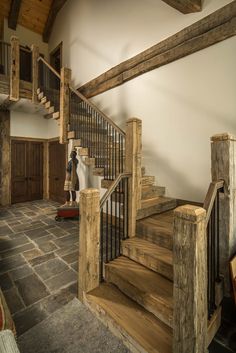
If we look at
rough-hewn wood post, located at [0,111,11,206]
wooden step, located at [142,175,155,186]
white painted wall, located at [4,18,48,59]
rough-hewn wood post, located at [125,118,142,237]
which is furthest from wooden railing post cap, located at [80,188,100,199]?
white painted wall, located at [4,18,48,59]

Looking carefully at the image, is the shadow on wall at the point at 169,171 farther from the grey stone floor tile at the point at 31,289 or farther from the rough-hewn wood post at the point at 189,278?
the grey stone floor tile at the point at 31,289

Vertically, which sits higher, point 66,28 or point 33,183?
point 66,28

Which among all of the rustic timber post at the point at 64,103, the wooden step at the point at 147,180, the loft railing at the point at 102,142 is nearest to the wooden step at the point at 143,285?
the wooden step at the point at 147,180

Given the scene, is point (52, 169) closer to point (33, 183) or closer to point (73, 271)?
point (33, 183)

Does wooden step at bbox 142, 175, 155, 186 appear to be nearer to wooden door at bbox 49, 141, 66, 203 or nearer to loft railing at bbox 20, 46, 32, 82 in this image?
wooden door at bbox 49, 141, 66, 203

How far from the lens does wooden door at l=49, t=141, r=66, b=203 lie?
6432mm

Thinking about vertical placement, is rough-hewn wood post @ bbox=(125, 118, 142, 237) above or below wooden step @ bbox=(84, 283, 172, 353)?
above

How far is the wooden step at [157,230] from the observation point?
86.4 inches

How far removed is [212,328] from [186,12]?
4153 mm

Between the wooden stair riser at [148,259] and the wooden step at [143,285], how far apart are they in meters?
0.04

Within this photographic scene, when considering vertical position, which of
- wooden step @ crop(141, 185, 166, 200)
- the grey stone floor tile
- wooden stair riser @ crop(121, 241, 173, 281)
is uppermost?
wooden step @ crop(141, 185, 166, 200)

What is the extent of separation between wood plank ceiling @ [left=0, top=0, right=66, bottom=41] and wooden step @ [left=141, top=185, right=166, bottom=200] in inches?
280

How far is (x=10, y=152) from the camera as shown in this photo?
6141 mm

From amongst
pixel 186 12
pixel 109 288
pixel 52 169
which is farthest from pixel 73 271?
pixel 52 169
